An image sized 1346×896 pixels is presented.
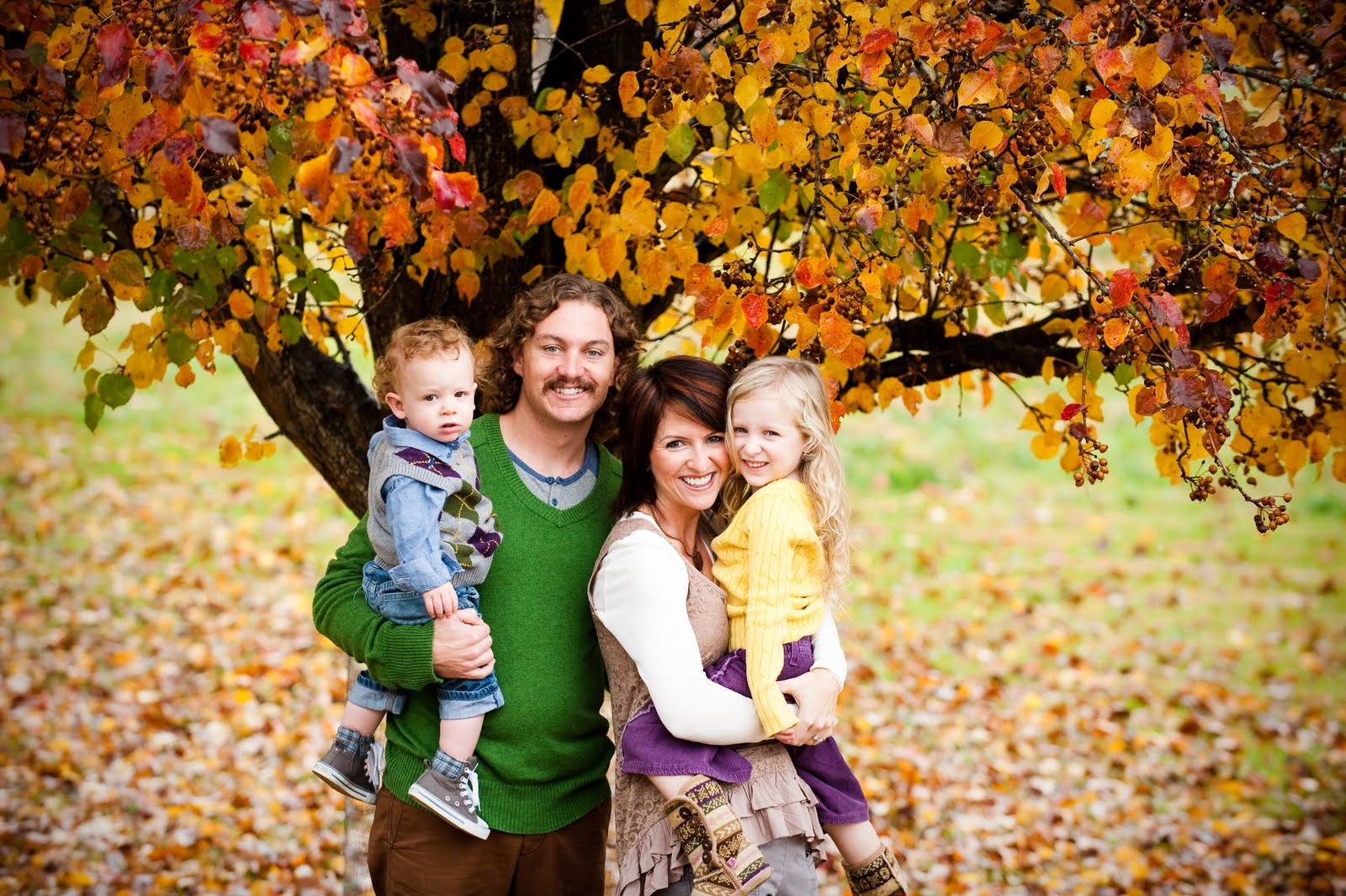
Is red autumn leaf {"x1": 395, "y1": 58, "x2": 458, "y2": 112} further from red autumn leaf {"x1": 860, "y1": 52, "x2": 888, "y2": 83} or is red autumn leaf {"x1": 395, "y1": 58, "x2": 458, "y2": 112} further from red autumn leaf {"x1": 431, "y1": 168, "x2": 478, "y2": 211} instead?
red autumn leaf {"x1": 860, "y1": 52, "x2": 888, "y2": 83}

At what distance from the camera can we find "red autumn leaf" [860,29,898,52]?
2217mm

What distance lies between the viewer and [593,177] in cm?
288

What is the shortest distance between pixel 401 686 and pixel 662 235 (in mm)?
1295

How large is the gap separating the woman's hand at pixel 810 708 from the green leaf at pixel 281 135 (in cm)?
148

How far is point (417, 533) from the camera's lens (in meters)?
2.45

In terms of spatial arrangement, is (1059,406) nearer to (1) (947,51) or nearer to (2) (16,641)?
(1) (947,51)

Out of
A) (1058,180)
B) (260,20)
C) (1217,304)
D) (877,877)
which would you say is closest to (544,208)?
(260,20)

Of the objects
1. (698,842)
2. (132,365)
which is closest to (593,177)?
(132,365)

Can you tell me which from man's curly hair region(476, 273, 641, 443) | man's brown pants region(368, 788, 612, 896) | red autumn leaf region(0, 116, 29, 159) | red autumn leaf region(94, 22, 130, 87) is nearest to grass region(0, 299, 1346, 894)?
man's brown pants region(368, 788, 612, 896)

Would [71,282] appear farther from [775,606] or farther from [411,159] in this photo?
[775,606]

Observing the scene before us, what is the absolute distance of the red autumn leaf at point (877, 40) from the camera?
7.27 ft

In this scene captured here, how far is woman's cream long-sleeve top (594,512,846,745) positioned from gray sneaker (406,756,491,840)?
0.51 meters

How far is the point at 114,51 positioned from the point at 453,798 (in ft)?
5.36

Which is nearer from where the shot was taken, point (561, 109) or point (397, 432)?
point (397, 432)
